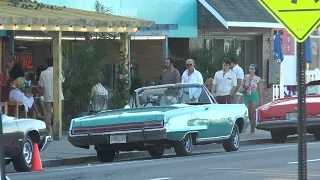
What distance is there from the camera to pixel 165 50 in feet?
87.4

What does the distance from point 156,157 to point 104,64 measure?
6786mm

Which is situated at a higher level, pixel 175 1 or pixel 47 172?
pixel 175 1

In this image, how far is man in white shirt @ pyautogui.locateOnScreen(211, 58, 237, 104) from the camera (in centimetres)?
2256

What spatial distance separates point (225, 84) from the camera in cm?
2264

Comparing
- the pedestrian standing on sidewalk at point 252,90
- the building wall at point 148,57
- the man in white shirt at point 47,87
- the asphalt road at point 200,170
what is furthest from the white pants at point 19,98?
the building wall at point 148,57

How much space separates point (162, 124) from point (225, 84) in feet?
22.2

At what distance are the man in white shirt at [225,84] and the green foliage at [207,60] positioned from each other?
12.5ft

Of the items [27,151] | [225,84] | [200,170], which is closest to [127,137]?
[27,151]

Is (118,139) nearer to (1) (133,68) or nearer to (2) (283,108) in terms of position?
(2) (283,108)

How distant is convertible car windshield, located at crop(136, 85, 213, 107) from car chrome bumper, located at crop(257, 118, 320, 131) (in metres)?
3.65

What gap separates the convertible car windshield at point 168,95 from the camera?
17.9m

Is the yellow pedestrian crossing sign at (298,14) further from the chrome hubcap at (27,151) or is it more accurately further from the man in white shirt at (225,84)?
the man in white shirt at (225,84)

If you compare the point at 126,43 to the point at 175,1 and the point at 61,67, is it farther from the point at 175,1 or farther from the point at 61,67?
the point at 175,1

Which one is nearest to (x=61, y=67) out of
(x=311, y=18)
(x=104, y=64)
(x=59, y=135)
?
(x=59, y=135)
